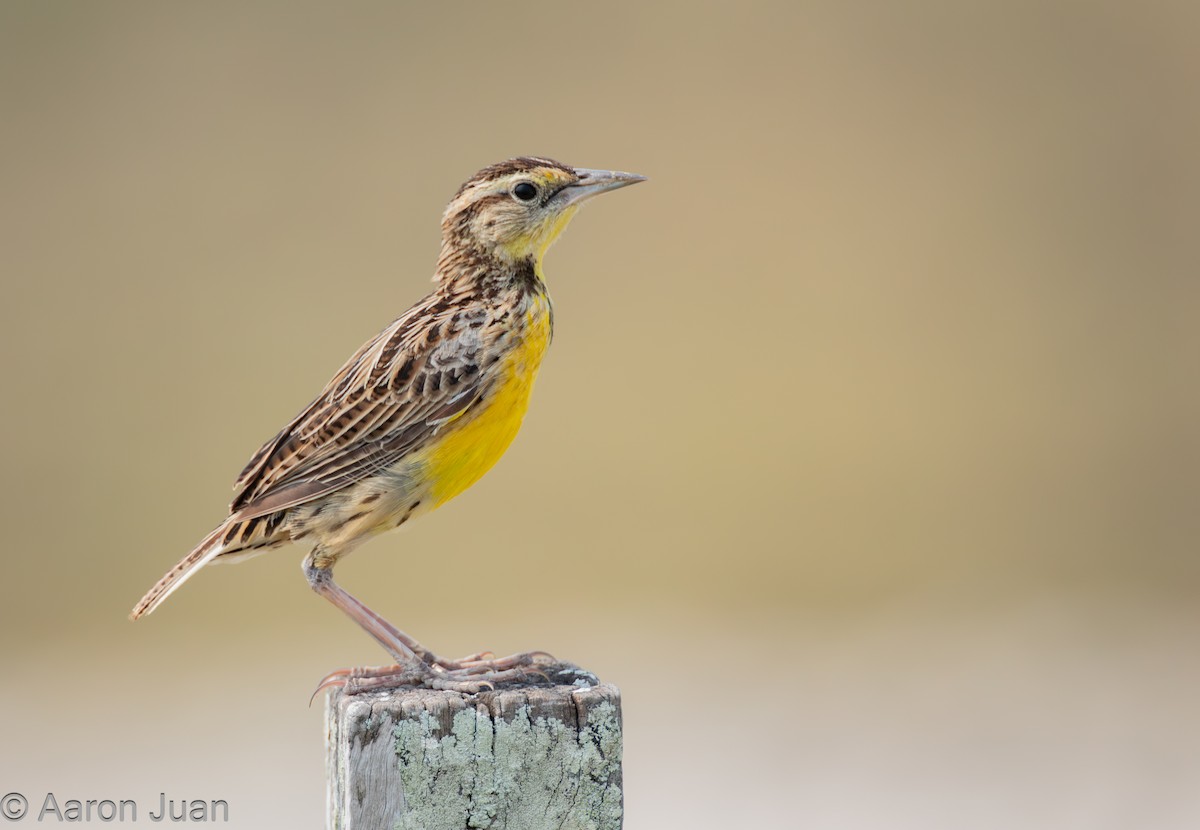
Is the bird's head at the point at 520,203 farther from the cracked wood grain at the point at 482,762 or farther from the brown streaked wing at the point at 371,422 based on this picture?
the cracked wood grain at the point at 482,762

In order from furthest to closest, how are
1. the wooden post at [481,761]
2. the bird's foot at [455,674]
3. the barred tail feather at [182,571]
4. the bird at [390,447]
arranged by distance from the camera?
the bird at [390,447] → the barred tail feather at [182,571] → the bird's foot at [455,674] → the wooden post at [481,761]

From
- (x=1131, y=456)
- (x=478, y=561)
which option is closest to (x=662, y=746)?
(x=478, y=561)

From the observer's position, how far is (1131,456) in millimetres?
16516

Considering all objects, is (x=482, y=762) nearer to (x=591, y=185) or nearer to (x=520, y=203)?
(x=520, y=203)

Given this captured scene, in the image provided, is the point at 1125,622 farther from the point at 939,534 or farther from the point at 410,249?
the point at 410,249

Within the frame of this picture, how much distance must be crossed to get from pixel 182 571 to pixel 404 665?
2.57 feet

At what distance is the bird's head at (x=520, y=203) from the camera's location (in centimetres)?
523

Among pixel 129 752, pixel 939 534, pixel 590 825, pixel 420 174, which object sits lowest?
pixel 590 825

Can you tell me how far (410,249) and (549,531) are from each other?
3.74 metres

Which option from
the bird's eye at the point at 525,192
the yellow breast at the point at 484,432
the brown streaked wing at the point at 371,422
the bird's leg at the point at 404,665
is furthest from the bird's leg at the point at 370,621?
the bird's eye at the point at 525,192

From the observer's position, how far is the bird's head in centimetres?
523

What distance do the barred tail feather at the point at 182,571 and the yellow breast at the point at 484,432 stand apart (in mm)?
705

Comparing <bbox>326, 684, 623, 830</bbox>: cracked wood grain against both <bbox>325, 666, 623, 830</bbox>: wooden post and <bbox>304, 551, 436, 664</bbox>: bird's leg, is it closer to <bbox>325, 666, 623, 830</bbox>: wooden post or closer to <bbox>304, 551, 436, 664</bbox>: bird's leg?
<bbox>325, 666, 623, 830</bbox>: wooden post

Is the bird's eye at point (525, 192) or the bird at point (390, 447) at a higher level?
the bird's eye at point (525, 192)
